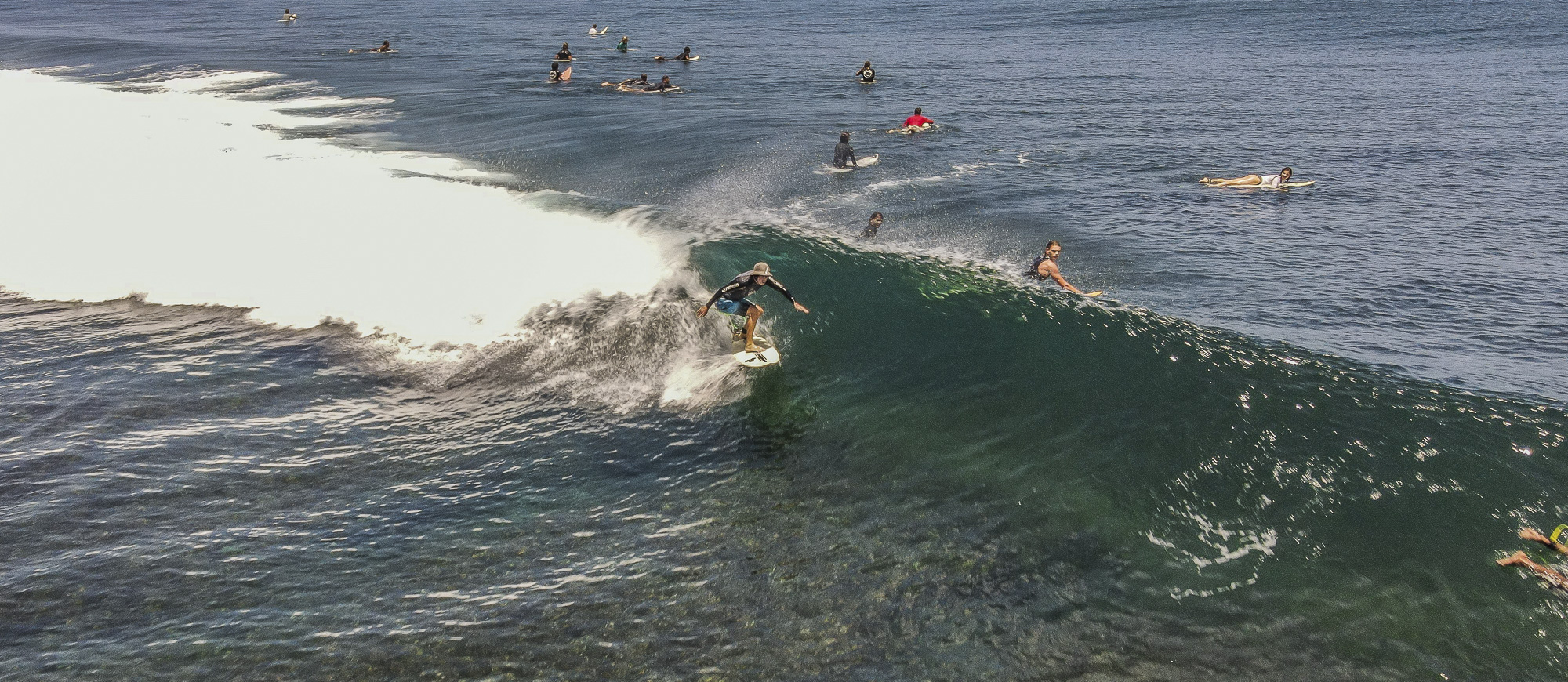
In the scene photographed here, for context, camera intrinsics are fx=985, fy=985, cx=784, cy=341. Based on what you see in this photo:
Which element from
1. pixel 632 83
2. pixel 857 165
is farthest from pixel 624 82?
pixel 857 165

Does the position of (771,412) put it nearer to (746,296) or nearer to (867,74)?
(746,296)

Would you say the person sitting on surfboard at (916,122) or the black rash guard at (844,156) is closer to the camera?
the black rash guard at (844,156)

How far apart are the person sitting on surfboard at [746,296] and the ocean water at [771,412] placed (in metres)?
0.82

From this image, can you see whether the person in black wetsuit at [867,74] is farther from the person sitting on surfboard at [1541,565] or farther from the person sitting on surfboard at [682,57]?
the person sitting on surfboard at [1541,565]

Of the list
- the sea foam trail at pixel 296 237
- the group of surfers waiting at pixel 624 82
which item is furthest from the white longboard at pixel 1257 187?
the group of surfers waiting at pixel 624 82

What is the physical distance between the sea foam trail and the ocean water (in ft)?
0.43

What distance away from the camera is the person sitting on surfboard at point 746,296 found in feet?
47.3

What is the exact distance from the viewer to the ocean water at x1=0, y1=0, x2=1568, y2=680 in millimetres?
9805

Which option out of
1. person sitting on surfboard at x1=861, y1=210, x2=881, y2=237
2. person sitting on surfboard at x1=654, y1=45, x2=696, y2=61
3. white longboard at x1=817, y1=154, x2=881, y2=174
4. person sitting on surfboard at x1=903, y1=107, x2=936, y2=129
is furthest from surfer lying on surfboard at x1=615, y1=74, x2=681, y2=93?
person sitting on surfboard at x1=861, y1=210, x2=881, y2=237

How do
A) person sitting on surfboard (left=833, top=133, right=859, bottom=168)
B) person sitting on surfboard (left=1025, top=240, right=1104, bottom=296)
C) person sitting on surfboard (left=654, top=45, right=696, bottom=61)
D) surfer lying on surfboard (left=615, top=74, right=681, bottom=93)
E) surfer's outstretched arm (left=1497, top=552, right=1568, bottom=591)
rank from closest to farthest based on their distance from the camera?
surfer's outstretched arm (left=1497, top=552, right=1568, bottom=591) < person sitting on surfboard (left=1025, top=240, right=1104, bottom=296) < person sitting on surfboard (left=833, top=133, right=859, bottom=168) < surfer lying on surfboard (left=615, top=74, right=681, bottom=93) < person sitting on surfboard (left=654, top=45, right=696, bottom=61)

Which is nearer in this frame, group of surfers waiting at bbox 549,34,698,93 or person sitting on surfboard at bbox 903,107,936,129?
person sitting on surfboard at bbox 903,107,936,129

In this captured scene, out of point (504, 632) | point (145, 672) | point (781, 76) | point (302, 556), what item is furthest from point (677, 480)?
point (781, 76)

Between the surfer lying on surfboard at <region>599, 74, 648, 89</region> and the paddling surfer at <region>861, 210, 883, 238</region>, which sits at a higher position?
the surfer lying on surfboard at <region>599, 74, 648, 89</region>

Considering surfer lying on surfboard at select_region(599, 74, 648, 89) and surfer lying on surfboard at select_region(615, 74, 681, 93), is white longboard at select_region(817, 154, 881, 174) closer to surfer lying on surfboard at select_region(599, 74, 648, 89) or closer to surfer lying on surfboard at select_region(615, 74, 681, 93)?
surfer lying on surfboard at select_region(615, 74, 681, 93)
